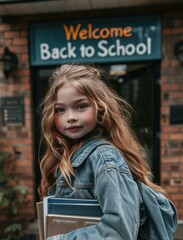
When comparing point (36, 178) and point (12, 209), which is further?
point (36, 178)

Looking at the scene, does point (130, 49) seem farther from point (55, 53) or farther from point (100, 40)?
point (55, 53)

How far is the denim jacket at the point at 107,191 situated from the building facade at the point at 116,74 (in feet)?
7.69

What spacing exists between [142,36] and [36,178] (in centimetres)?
212

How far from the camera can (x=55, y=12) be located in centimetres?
321

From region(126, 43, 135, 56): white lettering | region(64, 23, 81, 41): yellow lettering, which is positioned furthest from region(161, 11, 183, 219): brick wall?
region(64, 23, 81, 41): yellow lettering

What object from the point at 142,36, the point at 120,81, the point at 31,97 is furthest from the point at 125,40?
the point at 31,97

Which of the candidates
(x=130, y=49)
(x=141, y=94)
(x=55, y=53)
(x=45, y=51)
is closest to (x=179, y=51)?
(x=130, y=49)

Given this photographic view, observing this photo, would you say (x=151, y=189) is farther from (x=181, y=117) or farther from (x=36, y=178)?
(x=36, y=178)

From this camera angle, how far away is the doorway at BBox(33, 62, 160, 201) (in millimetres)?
3318

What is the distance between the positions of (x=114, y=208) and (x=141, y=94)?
2.70m

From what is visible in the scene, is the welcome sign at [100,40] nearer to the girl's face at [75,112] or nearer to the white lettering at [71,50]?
the white lettering at [71,50]

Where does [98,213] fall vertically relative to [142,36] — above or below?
below

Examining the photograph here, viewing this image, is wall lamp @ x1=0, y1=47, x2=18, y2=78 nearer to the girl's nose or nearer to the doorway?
the doorway

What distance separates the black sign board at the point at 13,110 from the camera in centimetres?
333
